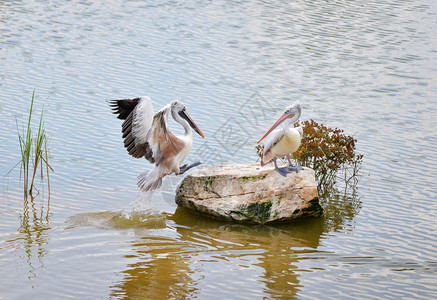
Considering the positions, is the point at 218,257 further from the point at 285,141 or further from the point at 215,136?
the point at 215,136

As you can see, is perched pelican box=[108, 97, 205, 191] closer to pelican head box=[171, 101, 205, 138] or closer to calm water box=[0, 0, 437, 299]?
pelican head box=[171, 101, 205, 138]

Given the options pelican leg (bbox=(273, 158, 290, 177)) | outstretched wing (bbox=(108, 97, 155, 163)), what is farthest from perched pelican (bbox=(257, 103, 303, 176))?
outstretched wing (bbox=(108, 97, 155, 163))

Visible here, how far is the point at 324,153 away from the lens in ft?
30.4

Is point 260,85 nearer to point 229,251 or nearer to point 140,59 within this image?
point 140,59

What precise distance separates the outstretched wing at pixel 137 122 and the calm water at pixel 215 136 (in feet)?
2.74

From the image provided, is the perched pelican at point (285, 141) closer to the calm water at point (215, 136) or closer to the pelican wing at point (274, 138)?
the pelican wing at point (274, 138)

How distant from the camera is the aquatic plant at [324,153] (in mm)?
9281

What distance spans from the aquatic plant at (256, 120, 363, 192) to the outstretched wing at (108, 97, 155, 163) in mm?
2114

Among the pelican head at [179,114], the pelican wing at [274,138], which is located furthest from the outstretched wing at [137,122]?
the pelican wing at [274,138]

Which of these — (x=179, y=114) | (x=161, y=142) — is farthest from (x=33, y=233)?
(x=179, y=114)

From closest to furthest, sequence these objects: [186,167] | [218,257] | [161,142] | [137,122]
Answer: [218,257] < [137,122] < [161,142] < [186,167]

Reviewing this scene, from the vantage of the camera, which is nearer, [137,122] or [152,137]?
[137,122]

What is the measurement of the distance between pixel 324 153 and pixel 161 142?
2.71 m

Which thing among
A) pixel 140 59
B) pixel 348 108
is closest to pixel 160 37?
pixel 140 59
